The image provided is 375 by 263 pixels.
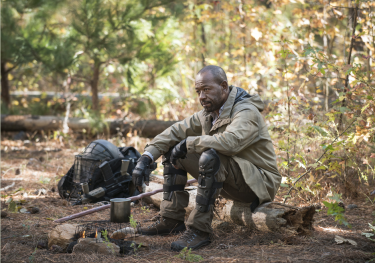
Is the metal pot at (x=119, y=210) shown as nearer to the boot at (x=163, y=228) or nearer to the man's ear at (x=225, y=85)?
the boot at (x=163, y=228)

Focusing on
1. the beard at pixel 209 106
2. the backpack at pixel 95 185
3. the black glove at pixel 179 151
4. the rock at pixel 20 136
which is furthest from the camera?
the rock at pixel 20 136

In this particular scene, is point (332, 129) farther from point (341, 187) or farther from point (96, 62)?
point (96, 62)

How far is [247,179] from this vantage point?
2.76 meters

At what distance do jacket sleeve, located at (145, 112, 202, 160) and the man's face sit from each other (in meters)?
0.32

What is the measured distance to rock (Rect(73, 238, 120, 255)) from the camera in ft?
8.12

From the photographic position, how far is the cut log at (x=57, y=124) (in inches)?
287

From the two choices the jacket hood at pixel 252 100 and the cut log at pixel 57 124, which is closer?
the jacket hood at pixel 252 100

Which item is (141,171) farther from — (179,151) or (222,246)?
(222,246)

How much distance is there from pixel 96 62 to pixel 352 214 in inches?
223

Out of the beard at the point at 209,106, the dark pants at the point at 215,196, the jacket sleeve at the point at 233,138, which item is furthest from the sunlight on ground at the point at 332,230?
the beard at the point at 209,106

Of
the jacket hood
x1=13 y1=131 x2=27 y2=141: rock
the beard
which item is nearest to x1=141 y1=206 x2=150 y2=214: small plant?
the beard

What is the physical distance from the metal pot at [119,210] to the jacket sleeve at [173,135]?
0.47 meters

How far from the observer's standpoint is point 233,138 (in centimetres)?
264

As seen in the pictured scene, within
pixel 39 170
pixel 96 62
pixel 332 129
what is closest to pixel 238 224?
pixel 332 129
